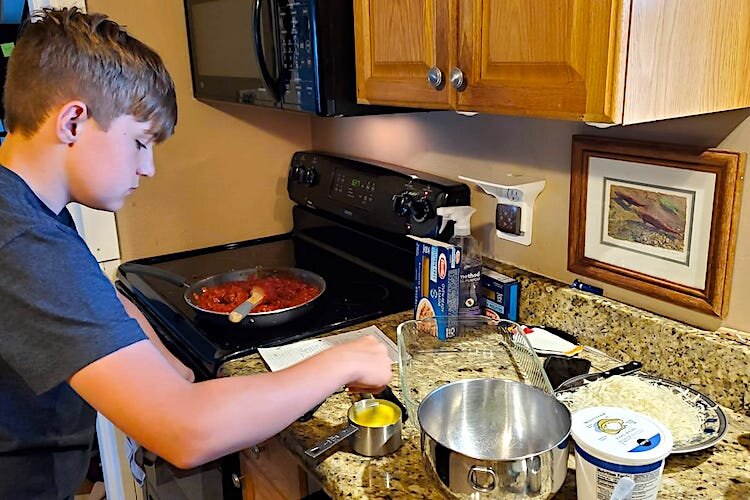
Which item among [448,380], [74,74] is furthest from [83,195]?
[448,380]

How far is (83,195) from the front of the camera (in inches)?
38.8

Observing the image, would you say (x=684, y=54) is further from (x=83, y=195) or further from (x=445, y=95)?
(x=83, y=195)

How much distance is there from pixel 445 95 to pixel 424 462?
0.58 meters

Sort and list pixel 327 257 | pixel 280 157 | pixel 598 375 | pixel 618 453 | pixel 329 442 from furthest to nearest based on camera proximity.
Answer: pixel 280 157, pixel 327 257, pixel 598 375, pixel 329 442, pixel 618 453

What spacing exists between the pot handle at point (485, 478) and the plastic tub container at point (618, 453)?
0.12m

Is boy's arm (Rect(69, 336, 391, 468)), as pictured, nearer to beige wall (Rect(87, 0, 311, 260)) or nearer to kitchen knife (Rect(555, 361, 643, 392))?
kitchen knife (Rect(555, 361, 643, 392))

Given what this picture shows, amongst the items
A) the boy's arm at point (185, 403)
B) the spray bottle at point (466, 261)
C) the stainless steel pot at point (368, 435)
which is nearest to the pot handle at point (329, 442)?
the stainless steel pot at point (368, 435)

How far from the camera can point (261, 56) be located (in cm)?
155

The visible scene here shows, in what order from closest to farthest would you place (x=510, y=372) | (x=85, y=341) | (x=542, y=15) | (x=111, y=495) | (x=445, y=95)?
(x=85, y=341), (x=542, y=15), (x=445, y=95), (x=510, y=372), (x=111, y=495)

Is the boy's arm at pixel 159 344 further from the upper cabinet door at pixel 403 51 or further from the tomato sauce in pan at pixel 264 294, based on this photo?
the upper cabinet door at pixel 403 51

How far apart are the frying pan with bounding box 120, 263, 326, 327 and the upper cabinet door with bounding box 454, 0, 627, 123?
63 centimetres

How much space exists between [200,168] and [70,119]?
1.14 meters

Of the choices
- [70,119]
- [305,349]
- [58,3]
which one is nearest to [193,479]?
[305,349]

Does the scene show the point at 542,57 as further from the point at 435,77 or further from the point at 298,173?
the point at 298,173
